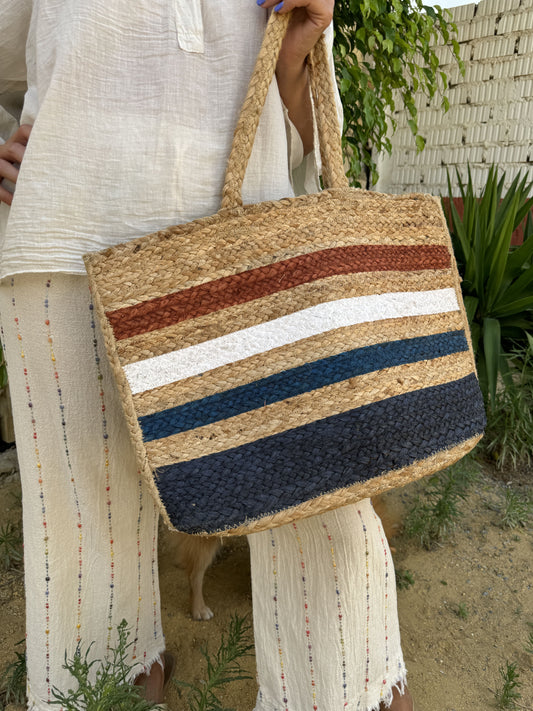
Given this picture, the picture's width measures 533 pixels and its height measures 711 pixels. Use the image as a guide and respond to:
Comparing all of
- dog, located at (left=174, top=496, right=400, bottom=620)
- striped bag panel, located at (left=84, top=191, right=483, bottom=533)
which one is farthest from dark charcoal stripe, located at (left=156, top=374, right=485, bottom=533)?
dog, located at (left=174, top=496, right=400, bottom=620)

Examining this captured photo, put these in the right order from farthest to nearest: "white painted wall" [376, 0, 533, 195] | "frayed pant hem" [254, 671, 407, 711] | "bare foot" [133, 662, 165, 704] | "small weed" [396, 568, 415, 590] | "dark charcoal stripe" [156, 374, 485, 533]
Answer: "white painted wall" [376, 0, 533, 195] → "small weed" [396, 568, 415, 590] → "bare foot" [133, 662, 165, 704] → "frayed pant hem" [254, 671, 407, 711] → "dark charcoal stripe" [156, 374, 485, 533]

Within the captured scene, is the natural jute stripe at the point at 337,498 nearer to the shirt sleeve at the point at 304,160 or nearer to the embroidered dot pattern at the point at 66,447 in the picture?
the embroidered dot pattern at the point at 66,447

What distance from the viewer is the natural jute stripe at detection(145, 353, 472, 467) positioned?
0.85 m

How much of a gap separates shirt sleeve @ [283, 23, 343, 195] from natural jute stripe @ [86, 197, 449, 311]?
0.29 meters

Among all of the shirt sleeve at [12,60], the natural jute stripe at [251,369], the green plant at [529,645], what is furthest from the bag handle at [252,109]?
the green plant at [529,645]

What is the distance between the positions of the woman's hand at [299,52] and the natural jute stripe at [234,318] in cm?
47

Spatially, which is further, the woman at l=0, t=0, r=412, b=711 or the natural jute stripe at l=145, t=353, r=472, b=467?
the woman at l=0, t=0, r=412, b=711

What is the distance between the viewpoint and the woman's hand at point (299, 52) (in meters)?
0.96

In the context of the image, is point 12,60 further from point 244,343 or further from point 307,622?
point 307,622

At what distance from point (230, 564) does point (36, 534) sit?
1198mm

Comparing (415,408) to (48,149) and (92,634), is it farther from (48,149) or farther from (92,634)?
(92,634)

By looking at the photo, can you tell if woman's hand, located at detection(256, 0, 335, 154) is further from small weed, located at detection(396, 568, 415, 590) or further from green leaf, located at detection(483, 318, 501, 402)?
green leaf, located at detection(483, 318, 501, 402)

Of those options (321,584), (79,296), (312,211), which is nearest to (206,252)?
(312,211)

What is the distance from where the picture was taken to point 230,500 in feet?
2.78
